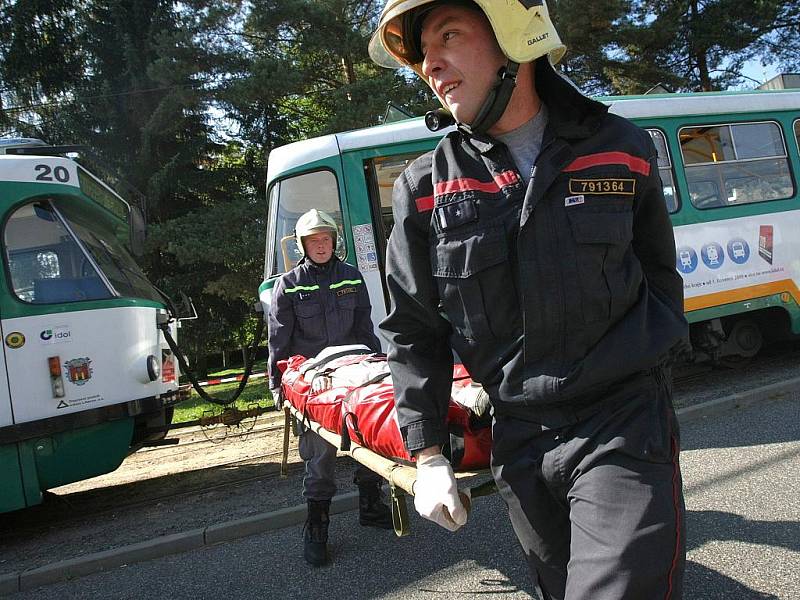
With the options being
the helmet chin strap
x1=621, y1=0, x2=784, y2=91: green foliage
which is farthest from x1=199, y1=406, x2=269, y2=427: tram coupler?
x1=621, y1=0, x2=784, y2=91: green foliage

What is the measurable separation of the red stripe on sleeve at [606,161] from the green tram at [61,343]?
4.62 meters

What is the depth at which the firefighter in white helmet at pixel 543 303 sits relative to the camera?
1.54m

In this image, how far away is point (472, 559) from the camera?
3.67 metres

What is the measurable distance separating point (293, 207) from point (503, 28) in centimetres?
492

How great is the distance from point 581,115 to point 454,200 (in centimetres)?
41

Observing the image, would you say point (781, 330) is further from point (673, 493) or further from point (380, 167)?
point (673, 493)

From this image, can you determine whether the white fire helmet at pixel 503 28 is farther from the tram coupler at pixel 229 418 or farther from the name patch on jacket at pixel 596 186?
the tram coupler at pixel 229 418

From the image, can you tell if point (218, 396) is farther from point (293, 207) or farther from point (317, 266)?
point (317, 266)

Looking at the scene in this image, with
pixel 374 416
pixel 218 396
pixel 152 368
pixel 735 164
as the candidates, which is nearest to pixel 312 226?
pixel 374 416

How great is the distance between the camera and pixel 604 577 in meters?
1.42

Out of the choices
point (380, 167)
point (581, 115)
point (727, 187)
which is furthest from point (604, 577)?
point (727, 187)

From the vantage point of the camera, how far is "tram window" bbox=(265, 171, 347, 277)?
624 centimetres

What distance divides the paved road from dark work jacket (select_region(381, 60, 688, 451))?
195cm

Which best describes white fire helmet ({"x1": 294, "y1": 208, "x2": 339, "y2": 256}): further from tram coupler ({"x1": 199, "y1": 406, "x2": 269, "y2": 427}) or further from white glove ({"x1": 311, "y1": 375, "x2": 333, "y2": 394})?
tram coupler ({"x1": 199, "y1": 406, "x2": 269, "y2": 427})
